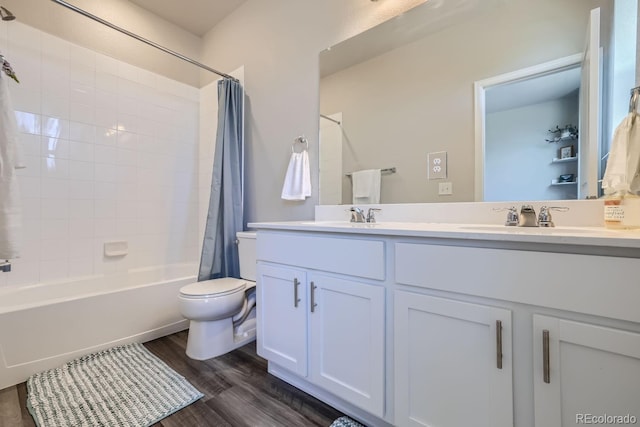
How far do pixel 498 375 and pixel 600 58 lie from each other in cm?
127

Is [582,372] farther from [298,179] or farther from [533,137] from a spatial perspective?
[298,179]

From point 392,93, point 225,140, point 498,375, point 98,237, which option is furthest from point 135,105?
point 498,375

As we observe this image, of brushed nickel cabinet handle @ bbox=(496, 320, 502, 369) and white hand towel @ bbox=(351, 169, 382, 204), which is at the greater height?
white hand towel @ bbox=(351, 169, 382, 204)

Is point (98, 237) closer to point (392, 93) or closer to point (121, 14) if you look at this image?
point (121, 14)

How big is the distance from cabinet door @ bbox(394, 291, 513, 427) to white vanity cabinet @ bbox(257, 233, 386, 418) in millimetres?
93

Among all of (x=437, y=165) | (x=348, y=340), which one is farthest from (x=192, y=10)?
(x=348, y=340)

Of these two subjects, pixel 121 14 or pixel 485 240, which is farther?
pixel 121 14

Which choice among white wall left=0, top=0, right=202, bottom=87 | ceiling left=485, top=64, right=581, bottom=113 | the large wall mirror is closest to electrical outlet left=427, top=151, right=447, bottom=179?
the large wall mirror

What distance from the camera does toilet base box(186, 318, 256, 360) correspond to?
1713 mm

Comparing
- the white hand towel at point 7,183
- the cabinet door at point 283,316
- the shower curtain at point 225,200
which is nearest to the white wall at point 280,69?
the shower curtain at point 225,200

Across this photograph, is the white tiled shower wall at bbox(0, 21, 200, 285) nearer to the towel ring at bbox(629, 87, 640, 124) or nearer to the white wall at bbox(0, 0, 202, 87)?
the white wall at bbox(0, 0, 202, 87)

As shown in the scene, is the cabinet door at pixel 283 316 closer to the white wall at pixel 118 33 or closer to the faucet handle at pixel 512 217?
the faucet handle at pixel 512 217

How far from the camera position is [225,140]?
85.7 inches

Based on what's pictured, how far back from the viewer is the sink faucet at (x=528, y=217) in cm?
108
